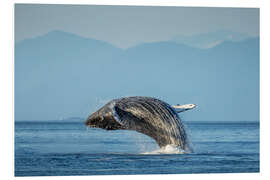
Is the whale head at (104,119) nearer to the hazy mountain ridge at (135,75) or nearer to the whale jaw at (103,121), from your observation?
the whale jaw at (103,121)

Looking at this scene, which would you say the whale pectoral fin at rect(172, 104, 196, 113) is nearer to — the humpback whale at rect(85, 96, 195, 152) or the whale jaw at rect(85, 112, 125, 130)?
the humpback whale at rect(85, 96, 195, 152)

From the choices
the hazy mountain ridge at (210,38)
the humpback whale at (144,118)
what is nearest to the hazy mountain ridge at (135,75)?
the hazy mountain ridge at (210,38)

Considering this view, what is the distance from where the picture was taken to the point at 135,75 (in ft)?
110

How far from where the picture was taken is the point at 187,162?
2116cm

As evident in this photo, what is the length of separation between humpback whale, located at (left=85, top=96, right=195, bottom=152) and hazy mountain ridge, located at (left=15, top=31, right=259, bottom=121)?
1.76 m

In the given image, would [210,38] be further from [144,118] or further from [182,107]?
[144,118]

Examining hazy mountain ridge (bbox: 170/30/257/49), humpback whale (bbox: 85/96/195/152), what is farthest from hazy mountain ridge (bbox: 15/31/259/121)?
humpback whale (bbox: 85/96/195/152)

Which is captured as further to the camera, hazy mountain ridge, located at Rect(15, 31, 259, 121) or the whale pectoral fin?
hazy mountain ridge, located at Rect(15, 31, 259, 121)

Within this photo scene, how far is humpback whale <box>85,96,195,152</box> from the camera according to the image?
20438mm

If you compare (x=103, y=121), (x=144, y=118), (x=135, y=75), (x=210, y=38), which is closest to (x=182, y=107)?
(x=144, y=118)
